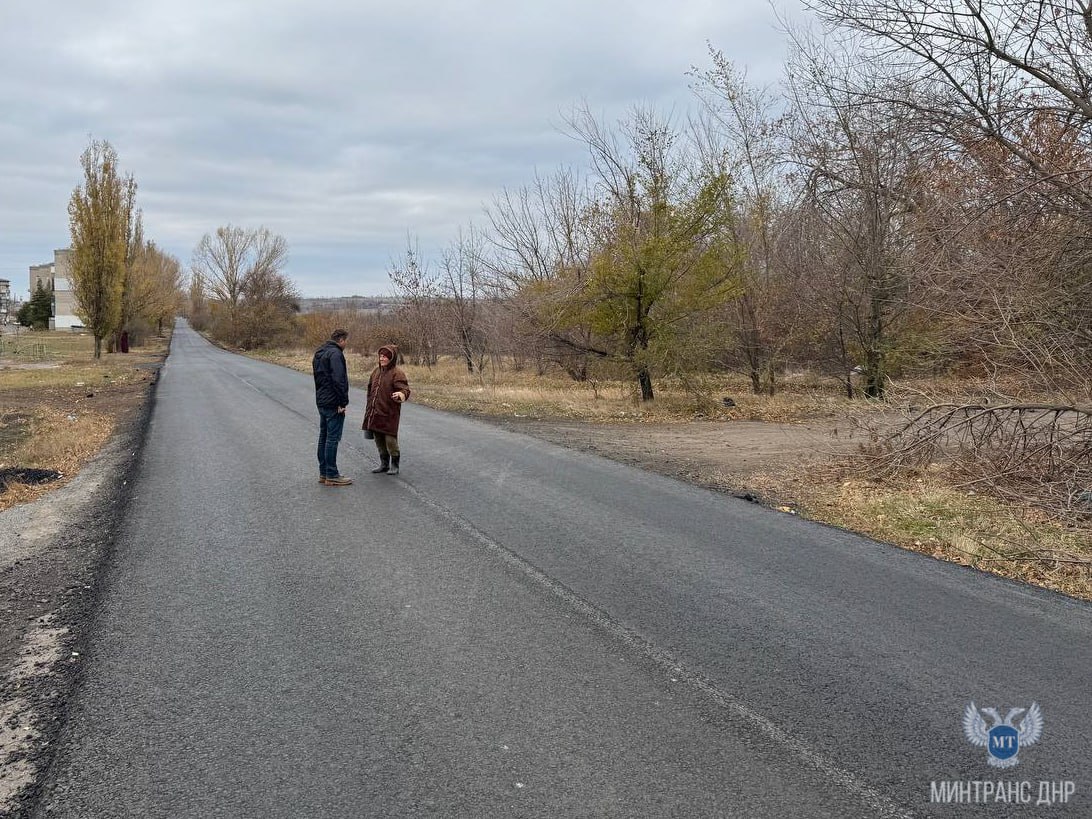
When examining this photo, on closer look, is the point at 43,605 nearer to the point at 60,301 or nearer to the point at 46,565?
the point at 46,565

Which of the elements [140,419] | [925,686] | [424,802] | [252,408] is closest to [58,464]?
[140,419]

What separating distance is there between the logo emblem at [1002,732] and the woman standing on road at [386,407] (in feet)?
23.9

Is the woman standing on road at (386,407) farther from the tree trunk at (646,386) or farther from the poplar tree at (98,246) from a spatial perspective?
the poplar tree at (98,246)

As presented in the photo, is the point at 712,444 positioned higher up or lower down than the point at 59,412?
lower down

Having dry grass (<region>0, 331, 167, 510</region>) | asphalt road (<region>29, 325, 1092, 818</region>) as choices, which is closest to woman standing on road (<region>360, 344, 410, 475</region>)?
asphalt road (<region>29, 325, 1092, 818</region>)

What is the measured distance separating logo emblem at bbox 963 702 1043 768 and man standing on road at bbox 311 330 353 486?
7.08 meters

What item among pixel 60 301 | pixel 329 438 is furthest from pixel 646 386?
pixel 60 301

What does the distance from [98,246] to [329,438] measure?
40.9 meters

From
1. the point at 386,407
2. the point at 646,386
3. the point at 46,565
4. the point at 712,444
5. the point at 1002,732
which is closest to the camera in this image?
the point at 1002,732

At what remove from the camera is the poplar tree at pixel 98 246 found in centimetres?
4203

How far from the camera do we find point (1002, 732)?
3.52 metres

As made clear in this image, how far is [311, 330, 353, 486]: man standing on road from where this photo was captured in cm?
921

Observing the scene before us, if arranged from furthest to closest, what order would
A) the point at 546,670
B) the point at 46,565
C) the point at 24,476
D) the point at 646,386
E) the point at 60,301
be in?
1. the point at 60,301
2. the point at 646,386
3. the point at 24,476
4. the point at 46,565
5. the point at 546,670

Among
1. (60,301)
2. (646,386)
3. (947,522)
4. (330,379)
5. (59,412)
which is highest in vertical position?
(60,301)
